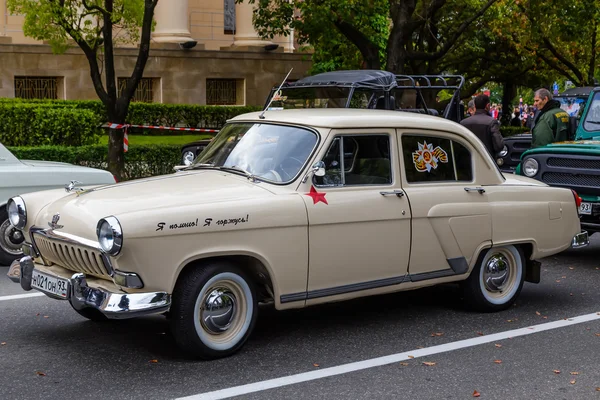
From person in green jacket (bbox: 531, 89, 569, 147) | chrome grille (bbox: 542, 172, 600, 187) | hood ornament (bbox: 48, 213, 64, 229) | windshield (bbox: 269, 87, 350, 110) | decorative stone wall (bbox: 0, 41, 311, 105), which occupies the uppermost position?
decorative stone wall (bbox: 0, 41, 311, 105)

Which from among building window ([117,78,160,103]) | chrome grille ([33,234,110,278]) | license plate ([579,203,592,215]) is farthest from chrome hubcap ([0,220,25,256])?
building window ([117,78,160,103])

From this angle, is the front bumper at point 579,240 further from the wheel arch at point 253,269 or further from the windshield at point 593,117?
the windshield at point 593,117

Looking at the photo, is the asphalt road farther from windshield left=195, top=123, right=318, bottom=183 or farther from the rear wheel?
windshield left=195, top=123, right=318, bottom=183

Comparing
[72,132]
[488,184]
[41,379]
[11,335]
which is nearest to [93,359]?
[41,379]

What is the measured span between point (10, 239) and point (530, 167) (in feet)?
19.8

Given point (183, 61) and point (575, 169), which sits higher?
point (183, 61)

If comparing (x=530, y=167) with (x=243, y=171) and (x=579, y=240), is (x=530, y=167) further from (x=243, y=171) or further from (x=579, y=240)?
(x=243, y=171)

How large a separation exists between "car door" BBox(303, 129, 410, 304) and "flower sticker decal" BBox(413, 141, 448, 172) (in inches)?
10.2

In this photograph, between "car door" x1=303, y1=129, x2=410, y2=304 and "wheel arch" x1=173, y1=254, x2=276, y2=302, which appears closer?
"wheel arch" x1=173, y1=254, x2=276, y2=302

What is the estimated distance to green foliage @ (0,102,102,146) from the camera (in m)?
17.3

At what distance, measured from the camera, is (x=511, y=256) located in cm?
790

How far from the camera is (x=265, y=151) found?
6820 mm

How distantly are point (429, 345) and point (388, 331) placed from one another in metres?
0.49

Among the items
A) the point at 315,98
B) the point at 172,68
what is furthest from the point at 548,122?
the point at 172,68
